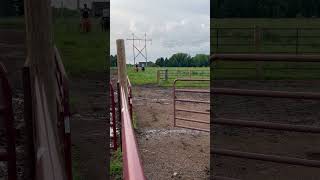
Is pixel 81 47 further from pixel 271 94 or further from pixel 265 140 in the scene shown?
pixel 265 140

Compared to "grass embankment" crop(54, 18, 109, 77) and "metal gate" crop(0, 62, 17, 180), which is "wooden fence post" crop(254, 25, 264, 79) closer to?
"grass embankment" crop(54, 18, 109, 77)

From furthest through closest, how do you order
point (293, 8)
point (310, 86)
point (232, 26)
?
point (293, 8) < point (232, 26) < point (310, 86)

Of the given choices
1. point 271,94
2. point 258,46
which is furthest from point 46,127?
point 258,46

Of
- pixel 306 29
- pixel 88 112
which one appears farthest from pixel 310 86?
pixel 88 112

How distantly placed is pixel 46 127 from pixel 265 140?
4.92 metres

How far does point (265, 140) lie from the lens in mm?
6250

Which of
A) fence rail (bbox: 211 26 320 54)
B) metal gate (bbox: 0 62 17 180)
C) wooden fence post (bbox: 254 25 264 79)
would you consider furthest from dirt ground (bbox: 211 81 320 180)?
wooden fence post (bbox: 254 25 264 79)

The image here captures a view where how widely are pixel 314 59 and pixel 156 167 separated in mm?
2628

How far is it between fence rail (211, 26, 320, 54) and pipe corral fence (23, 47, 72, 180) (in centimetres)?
955

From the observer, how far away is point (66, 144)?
93.4 inches

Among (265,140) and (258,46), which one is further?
(258,46)

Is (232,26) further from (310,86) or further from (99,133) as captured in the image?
(99,133)

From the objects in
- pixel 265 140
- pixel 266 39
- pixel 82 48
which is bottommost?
pixel 265 140

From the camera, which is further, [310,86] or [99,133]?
[310,86]
